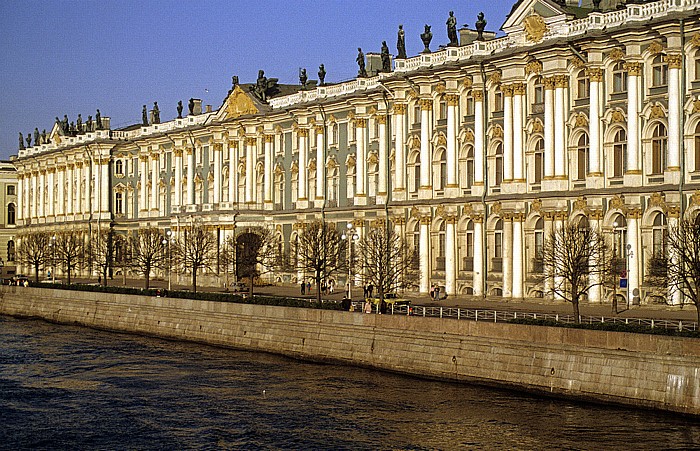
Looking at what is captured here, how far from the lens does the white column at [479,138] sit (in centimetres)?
6333

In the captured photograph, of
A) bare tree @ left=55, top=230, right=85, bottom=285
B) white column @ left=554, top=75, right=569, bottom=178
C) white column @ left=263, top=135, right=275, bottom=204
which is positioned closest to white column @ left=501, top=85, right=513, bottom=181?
white column @ left=554, top=75, right=569, bottom=178

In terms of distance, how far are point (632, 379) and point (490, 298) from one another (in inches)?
972

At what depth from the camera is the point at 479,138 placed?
63.5m

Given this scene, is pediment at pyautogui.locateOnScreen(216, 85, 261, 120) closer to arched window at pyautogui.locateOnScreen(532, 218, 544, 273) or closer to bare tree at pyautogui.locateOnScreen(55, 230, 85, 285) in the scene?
bare tree at pyautogui.locateOnScreen(55, 230, 85, 285)

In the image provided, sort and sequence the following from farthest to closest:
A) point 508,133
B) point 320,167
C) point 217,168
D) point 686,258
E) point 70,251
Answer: point 70,251 < point 217,168 < point 320,167 < point 508,133 < point 686,258

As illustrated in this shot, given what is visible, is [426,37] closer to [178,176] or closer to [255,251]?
[255,251]

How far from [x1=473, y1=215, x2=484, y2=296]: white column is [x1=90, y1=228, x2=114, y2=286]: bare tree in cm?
3535

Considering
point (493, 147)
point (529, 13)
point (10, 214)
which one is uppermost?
point (529, 13)

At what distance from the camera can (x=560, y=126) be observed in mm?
58156

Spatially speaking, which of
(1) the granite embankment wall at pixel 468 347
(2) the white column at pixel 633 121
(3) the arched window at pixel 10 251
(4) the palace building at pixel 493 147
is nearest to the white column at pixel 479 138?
(4) the palace building at pixel 493 147

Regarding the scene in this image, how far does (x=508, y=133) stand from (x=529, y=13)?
606 cm

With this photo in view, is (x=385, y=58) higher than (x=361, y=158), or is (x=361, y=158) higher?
(x=385, y=58)

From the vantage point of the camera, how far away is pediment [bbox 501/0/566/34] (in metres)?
59.3

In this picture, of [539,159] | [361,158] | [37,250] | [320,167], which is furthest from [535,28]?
[37,250]
